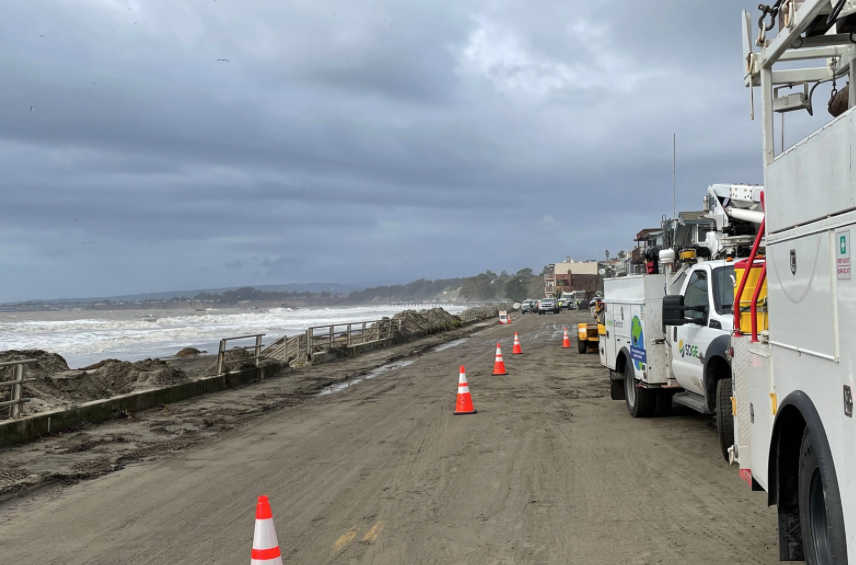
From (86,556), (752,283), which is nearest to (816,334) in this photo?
(752,283)

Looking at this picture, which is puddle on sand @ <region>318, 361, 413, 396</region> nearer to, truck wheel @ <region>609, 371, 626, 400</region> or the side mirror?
truck wheel @ <region>609, 371, 626, 400</region>

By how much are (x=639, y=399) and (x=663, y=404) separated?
500 millimetres

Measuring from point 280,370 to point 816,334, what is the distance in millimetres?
18728

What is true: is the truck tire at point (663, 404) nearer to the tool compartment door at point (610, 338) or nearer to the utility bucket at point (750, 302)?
the tool compartment door at point (610, 338)

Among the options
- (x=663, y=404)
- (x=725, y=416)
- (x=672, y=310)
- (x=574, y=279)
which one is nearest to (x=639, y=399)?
(x=663, y=404)

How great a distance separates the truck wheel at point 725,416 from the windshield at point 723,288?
57.0 inches

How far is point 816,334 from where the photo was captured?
12.6 feet

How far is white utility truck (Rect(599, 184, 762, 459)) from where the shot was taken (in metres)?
8.35

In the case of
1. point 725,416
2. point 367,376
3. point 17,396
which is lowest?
point 367,376

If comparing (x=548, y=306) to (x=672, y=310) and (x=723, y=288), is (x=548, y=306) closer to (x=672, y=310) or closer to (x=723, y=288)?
(x=723, y=288)

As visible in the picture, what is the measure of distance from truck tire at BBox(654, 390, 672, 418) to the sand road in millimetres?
198

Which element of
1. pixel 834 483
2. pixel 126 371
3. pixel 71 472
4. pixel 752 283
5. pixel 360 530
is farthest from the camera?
pixel 126 371

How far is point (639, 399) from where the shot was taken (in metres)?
11.2

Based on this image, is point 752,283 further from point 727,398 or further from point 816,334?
point 727,398
